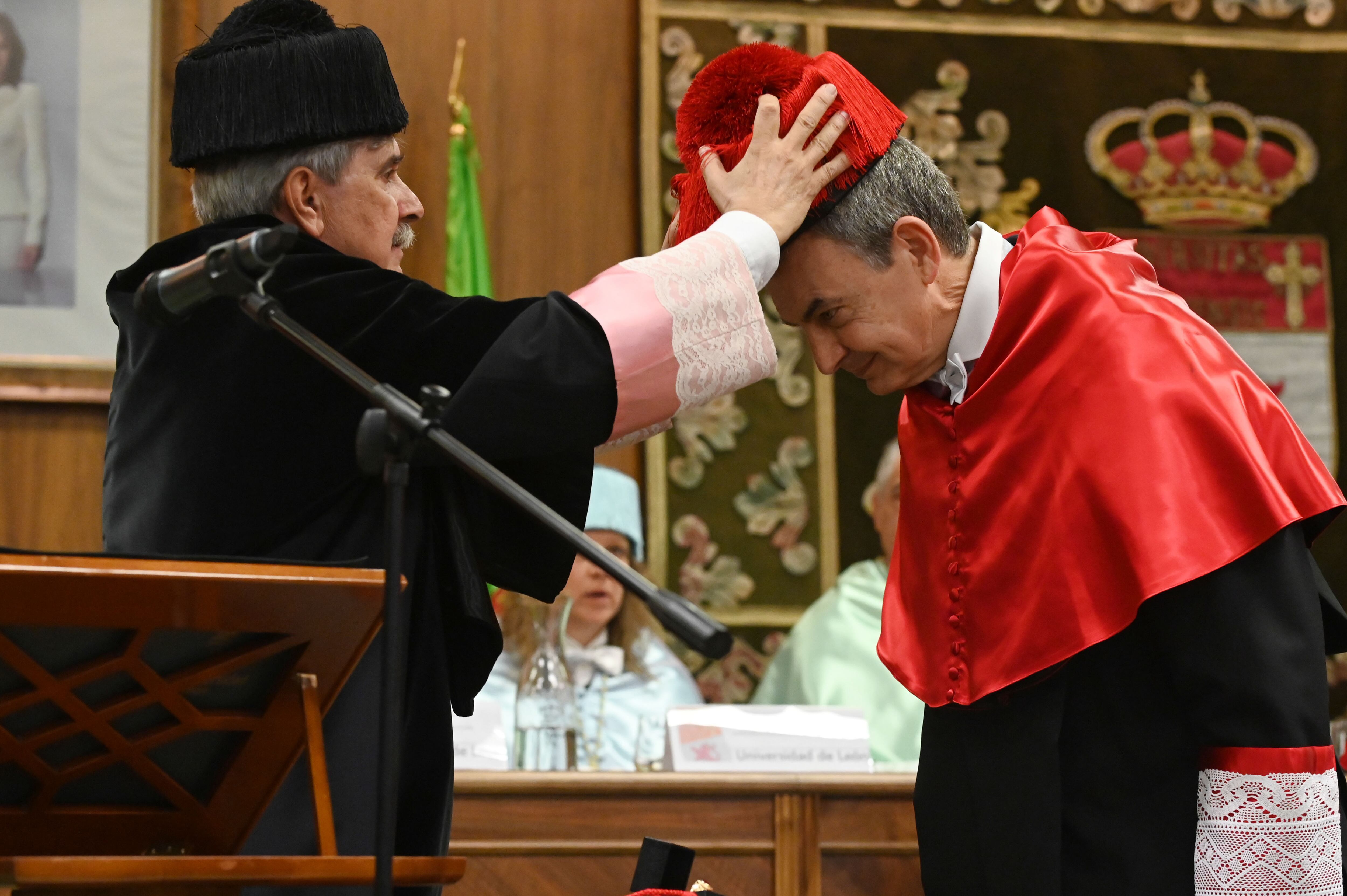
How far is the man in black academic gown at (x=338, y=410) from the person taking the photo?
1.54 meters

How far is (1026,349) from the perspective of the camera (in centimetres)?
181

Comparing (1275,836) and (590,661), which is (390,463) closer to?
(1275,836)

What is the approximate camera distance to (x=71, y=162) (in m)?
4.68

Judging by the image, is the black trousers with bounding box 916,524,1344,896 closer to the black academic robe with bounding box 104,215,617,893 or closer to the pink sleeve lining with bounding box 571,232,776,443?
the pink sleeve lining with bounding box 571,232,776,443

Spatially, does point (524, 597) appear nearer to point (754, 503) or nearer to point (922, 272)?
point (754, 503)

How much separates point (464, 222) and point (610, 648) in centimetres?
148

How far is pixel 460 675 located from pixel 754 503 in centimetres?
343

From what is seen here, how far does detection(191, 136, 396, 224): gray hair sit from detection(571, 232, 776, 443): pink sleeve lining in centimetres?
34

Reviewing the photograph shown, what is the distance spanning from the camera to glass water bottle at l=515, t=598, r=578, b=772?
3475mm

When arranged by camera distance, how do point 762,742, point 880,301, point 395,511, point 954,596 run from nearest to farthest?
1. point 395,511
2. point 954,596
3. point 880,301
4. point 762,742

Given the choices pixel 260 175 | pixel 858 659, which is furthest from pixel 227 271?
pixel 858 659

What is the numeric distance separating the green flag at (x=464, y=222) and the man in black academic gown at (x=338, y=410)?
2981 millimetres

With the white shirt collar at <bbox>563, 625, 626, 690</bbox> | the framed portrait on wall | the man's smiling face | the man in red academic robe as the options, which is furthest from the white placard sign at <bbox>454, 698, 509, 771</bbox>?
the framed portrait on wall

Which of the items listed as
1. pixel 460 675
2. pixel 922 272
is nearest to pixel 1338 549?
pixel 922 272
